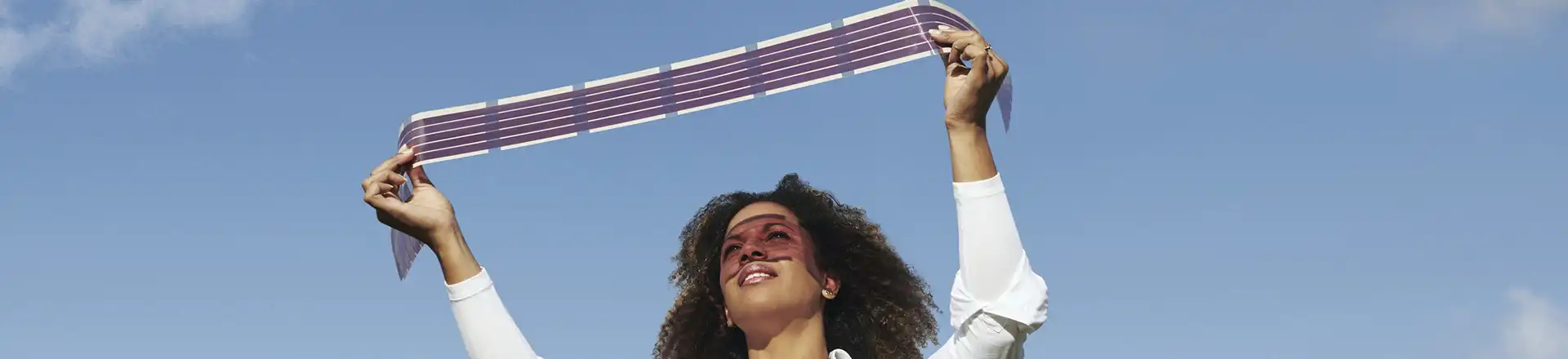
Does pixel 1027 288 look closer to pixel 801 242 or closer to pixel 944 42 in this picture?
pixel 944 42

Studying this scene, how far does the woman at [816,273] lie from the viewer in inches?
196

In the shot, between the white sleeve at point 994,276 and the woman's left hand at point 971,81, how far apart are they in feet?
0.76

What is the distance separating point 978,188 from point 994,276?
12.0 inches

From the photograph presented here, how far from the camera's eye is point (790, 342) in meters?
5.84

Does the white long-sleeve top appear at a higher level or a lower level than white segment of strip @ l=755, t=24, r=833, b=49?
lower

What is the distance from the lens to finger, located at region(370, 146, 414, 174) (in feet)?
20.3

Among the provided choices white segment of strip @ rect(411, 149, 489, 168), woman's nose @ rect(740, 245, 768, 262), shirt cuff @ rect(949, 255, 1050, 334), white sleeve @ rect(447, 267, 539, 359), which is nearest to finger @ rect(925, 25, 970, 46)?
shirt cuff @ rect(949, 255, 1050, 334)

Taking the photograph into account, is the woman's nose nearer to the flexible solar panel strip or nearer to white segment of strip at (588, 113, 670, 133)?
the flexible solar panel strip

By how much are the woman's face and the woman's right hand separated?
1.13m

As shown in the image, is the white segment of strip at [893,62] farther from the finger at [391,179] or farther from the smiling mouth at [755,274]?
the finger at [391,179]

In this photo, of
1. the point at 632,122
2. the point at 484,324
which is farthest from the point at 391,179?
the point at 632,122

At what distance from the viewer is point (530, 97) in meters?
6.58

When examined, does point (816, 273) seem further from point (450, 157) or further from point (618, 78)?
point (450, 157)

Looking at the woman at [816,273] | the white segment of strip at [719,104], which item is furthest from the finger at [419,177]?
the white segment of strip at [719,104]
